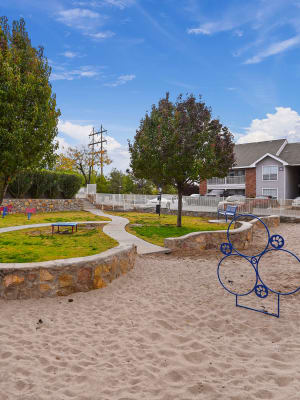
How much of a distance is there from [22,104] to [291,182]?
3470 cm

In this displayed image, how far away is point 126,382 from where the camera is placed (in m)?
2.95

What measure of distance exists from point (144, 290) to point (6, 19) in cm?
830

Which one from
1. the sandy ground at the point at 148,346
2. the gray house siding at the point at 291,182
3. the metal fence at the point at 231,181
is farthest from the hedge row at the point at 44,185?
the gray house siding at the point at 291,182

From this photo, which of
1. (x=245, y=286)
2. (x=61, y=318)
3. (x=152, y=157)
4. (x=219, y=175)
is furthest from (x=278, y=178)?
(x=61, y=318)

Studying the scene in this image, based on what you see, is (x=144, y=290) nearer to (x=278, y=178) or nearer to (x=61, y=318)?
(x=61, y=318)

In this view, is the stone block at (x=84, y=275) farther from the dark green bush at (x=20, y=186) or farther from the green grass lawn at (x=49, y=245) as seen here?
the dark green bush at (x=20, y=186)

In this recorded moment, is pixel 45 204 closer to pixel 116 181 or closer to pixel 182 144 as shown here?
pixel 182 144

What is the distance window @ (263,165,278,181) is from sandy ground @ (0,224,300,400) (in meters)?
31.2

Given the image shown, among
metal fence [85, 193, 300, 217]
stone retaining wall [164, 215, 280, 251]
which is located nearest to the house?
metal fence [85, 193, 300, 217]

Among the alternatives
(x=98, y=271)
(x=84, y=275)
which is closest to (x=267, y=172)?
(x=98, y=271)

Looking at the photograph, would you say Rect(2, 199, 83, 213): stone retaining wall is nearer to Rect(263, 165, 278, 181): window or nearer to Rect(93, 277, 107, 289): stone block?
Rect(93, 277, 107, 289): stone block

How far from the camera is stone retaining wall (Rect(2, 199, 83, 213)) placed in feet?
69.3

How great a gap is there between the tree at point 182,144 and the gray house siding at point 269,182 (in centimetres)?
2251

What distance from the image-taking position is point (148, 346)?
Answer: 3.71 m
